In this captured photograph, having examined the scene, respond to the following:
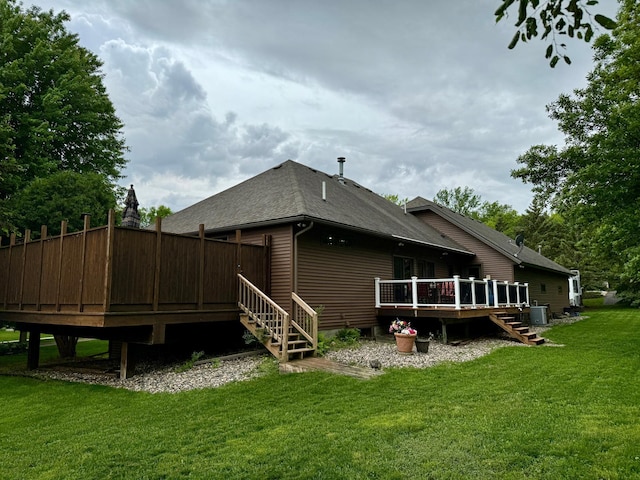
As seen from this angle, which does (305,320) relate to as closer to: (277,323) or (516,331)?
(277,323)

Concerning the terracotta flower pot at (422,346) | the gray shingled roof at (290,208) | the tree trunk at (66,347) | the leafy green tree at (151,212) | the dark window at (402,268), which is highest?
the leafy green tree at (151,212)

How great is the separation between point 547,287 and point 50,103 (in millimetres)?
27150

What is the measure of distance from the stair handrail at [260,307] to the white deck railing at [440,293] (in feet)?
14.5

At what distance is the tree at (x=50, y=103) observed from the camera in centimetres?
1892

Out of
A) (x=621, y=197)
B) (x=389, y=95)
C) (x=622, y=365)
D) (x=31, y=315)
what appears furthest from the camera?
(x=389, y=95)

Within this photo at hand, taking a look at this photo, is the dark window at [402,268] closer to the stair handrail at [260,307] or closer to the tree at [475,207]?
the stair handrail at [260,307]

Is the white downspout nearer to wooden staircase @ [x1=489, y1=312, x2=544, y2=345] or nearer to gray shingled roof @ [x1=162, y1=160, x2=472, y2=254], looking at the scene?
gray shingled roof @ [x1=162, y1=160, x2=472, y2=254]

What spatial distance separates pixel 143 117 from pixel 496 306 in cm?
1814

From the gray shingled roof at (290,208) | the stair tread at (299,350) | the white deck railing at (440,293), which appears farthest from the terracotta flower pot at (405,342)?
the gray shingled roof at (290,208)

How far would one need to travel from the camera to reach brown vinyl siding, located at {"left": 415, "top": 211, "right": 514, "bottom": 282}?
1848cm

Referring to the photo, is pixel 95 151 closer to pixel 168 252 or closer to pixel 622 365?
pixel 168 252

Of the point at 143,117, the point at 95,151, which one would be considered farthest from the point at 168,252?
the point at 95,151

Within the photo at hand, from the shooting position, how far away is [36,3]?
2242 centimetres

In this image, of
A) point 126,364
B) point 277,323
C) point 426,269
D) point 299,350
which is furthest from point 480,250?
point 126,364
